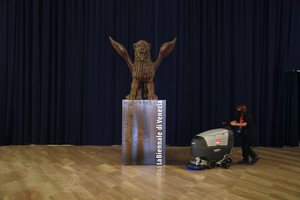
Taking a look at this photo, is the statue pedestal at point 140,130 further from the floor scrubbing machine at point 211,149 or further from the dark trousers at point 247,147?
the dark trousers at point 247,147

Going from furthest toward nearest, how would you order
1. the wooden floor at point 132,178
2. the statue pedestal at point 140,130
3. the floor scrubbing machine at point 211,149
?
the statue pedestal at point 140,130
the floor scrubbing machine at point 211,149
the wooden floor at point 132,178

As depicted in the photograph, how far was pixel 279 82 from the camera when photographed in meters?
4.93

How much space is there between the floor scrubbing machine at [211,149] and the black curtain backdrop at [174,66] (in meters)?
1.46

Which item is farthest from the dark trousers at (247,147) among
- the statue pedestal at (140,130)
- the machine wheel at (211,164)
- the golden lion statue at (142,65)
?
the golden lion statue at (142,65)

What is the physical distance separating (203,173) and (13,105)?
3248mm

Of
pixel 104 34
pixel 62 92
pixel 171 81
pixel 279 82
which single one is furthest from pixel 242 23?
pixel 62 92

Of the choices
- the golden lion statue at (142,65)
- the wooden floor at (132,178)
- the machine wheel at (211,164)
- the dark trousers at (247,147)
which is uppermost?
the golden lion statue at (142,65)

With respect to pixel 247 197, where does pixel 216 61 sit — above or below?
above

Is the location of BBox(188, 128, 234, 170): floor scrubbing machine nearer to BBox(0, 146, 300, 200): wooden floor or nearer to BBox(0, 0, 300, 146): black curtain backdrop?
BBox(0, 146, 300, 200): wooden floor

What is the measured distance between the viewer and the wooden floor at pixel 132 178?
97.9 inches

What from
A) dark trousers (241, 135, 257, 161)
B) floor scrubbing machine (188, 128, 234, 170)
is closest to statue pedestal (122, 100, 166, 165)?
floor scrubbing machine (188, 128, 234, 170)

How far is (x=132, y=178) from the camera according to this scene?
296 cm

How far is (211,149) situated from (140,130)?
2.75ft

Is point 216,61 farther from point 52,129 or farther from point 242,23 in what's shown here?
point 52,129
